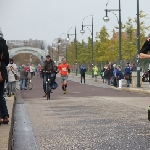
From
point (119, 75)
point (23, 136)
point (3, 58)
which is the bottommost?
point (23, 136)

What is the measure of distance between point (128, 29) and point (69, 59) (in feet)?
191

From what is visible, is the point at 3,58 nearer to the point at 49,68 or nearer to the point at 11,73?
the point at 49,68

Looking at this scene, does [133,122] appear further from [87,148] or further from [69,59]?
[69,59]

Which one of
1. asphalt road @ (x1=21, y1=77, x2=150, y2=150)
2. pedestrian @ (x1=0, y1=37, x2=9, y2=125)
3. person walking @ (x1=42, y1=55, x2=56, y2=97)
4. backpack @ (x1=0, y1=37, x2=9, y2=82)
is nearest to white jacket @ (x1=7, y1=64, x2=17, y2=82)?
person walking @ (x1=42, y1=55, x2=56, y2=97)

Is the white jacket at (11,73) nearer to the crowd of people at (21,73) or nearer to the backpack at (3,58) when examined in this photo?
the crowd of people at (21,73)

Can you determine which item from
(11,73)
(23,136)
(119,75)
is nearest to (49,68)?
(11,73)

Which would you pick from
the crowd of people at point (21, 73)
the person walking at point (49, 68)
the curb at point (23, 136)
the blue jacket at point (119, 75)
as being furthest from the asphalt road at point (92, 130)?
the blue jacket at point (119, 75)

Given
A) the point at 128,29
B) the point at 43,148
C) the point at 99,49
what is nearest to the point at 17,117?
the point at 43,148

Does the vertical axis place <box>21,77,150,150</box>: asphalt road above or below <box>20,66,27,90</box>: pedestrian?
below

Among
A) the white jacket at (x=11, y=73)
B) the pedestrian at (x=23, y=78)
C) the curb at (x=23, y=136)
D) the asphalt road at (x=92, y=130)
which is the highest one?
the white jacket at (x=11, y=73)

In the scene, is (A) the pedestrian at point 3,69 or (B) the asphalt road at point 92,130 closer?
(B) the asphalt road at point 92,130

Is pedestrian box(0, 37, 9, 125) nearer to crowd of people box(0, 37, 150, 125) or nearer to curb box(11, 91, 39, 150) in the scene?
crowd of people box(0, 37, 150, 125)

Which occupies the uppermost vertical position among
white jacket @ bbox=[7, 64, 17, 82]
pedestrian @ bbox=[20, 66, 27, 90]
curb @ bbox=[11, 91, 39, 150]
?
white jacket @ bbox=[7, 64, 17, 82]

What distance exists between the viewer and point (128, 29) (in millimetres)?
61406
